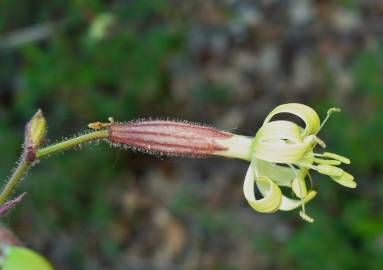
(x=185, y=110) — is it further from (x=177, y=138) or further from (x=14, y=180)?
(x=14, y=180)

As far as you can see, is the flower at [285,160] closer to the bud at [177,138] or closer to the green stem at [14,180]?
the bud at [177,138]

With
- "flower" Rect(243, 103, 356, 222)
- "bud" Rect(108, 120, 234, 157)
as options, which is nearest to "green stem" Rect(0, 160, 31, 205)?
"bud" Rect(108, 120, 234, 157)

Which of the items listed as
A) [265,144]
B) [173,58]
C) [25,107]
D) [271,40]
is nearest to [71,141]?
[265,144]

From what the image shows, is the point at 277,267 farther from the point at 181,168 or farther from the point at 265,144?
the point at 265,144

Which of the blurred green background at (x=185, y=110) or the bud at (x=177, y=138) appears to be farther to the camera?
the blurred green background at (x=185, y=110)

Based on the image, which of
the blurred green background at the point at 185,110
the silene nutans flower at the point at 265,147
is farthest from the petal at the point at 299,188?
the blurred green background at the point at 185,110

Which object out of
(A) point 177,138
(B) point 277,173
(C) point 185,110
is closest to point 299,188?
(B) point 277,173
